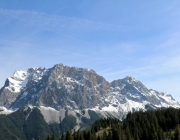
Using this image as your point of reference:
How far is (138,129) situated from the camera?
132000 millimetres

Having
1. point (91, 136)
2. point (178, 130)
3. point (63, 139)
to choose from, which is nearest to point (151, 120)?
point (178, 130)

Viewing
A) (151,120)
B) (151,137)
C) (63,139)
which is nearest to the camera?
(63,139)

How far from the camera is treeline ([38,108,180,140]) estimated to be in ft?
379

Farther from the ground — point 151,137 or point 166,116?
point 166,116

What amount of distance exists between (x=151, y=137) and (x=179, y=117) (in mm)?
49904

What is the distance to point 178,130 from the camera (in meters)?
111

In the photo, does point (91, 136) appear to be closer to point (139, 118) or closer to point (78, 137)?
point (78, 137)

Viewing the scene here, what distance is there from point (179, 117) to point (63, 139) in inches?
3462

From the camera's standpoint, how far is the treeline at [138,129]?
379ft

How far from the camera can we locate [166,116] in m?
168

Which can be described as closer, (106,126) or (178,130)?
(178,130)

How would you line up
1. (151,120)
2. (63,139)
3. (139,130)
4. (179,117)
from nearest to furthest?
(63,139) < (139,130) < (151,120) < (179,117)

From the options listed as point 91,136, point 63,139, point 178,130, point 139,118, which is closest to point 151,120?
point 139,118

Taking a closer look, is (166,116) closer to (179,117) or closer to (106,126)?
(179,117)
